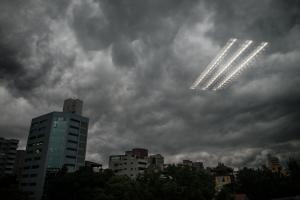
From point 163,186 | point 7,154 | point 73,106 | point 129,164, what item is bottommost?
point 163,186

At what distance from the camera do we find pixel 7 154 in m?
119

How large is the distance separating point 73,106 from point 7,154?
47.9m

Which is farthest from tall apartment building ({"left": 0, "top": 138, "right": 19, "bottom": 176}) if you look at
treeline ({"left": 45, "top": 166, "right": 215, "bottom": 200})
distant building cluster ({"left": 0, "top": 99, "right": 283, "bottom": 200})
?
treeline ({"left": 45, "top": 166, "right": 215, "bottom": 200})

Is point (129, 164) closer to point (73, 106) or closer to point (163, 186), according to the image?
point (73, 106)

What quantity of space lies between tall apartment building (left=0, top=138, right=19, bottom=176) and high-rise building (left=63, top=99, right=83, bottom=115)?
42330 millimetres

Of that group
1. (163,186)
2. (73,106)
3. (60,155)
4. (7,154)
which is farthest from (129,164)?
(7,154)

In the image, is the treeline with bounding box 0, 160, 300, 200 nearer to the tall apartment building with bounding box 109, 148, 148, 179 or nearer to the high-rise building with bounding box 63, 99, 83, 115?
the tall apartment building with bounding box 109, 148, 148, 179

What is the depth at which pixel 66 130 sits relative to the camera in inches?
3484

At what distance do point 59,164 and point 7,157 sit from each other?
51300 mm

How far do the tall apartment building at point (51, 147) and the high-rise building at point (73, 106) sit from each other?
6755 mm

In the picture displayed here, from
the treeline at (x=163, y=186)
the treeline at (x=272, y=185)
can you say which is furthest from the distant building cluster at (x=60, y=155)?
the treeline at (x=163, y=186)

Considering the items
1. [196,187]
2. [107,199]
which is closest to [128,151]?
[107,199]

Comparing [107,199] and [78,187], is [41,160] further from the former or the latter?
[107,199]

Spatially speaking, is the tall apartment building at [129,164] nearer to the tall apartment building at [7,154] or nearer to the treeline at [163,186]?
the treeline at [163,186]
